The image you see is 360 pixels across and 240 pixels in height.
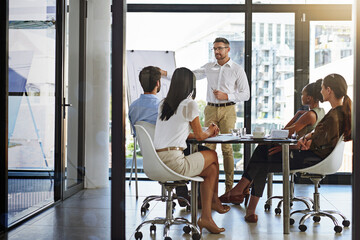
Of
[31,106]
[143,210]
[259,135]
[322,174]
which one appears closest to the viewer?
[143,210]

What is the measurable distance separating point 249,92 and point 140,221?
1487mm

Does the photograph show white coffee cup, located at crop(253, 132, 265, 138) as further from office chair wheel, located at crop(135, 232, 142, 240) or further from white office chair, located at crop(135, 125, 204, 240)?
office chair wheel, located at crop(135, 232, 142, 240)

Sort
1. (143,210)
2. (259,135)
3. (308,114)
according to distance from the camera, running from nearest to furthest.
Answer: (143,210)
(308,114)
(259,135)

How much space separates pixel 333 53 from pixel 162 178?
67.2 inches

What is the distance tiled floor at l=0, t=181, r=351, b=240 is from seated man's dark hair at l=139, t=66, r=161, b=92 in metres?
0.75

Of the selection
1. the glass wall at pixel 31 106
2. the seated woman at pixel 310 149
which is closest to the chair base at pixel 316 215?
the seated woman at pixel 310 149

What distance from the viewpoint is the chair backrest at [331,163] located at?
336 centimetres

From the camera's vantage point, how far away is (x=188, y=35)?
3.64m

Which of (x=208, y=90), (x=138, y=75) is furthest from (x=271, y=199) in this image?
(x=138, y=75)

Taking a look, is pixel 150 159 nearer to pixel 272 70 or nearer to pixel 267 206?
pixel 267 206

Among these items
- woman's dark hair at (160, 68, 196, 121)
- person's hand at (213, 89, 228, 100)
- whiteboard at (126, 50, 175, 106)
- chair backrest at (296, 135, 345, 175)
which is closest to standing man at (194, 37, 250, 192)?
person's hand at (213, 89, 228, 100)

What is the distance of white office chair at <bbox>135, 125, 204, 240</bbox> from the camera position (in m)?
3.37

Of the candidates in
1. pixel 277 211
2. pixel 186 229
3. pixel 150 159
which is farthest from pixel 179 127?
pixel 277 211

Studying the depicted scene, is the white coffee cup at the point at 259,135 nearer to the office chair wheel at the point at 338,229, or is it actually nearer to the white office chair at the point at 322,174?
the white office chair at the point at 322,174
